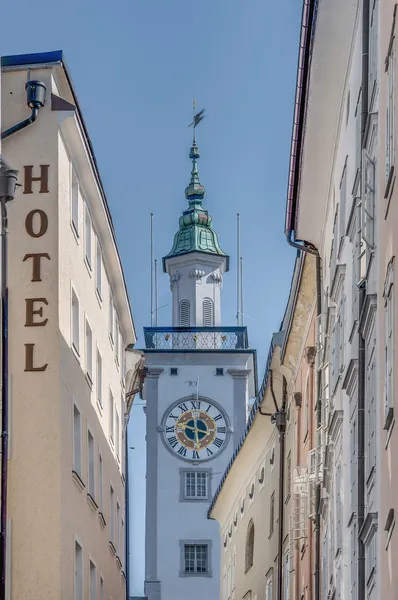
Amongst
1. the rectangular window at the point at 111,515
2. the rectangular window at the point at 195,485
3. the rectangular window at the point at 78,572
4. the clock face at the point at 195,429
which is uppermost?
the clock face at the point at 195,429

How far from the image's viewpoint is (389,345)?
1711 centimetres

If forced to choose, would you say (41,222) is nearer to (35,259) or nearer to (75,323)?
(35,259)

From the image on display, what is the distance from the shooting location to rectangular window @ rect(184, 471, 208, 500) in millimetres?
83938

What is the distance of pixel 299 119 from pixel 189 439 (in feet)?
198

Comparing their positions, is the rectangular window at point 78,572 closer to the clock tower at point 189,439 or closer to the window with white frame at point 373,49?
the window with white frame at point 373,49

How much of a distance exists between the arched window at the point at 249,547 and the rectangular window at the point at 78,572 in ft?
63.5

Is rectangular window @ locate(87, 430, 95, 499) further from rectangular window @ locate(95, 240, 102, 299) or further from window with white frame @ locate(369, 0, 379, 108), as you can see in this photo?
window with white frame @ locate(369, 0, 379, 108)

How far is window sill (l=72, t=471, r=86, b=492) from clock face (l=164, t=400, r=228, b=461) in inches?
2135

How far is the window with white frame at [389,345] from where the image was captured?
1683 cm

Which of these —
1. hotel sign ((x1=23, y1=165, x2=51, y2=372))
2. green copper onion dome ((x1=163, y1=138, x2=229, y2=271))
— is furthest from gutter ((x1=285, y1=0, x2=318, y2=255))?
green copper onion dome ((x1=163, y1=138, x2=229, y2=271))

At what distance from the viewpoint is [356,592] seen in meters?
21.3

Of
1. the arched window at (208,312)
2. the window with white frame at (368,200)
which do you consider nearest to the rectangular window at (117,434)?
the window with white frame at (368,200)

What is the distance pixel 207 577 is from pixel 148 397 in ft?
30.2

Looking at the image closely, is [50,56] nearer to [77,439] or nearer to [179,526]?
[77,439]
